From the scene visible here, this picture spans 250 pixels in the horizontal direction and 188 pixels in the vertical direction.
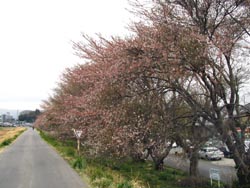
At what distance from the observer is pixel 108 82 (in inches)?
515

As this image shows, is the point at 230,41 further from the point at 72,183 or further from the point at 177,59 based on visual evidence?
the point at 72,183

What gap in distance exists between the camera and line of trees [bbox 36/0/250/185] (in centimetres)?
1155

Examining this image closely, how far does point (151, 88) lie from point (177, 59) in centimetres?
239

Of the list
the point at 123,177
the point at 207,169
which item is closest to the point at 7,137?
the point at 207,169

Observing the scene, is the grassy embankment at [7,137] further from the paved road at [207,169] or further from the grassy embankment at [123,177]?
the paved road at [207,169]

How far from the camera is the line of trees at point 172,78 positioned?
11547 millimetres

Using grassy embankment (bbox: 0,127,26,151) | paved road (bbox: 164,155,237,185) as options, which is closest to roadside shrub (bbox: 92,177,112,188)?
paved road (bbox: 164,155,237,185)

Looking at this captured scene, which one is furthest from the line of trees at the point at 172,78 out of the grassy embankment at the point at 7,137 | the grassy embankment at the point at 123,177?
the grassy embankment at the point at 7,137

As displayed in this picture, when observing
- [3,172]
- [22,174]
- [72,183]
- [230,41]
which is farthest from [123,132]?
[3,172]

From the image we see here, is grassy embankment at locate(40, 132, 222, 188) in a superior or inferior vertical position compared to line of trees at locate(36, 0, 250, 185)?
inferior

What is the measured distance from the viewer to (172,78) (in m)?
12.3

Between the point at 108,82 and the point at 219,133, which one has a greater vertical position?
the point at 108,82

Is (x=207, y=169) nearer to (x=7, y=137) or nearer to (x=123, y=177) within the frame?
(x=123, y=177)

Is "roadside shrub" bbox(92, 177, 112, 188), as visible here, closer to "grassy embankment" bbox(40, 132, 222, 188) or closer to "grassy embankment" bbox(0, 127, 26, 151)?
"grassy embankment" bbox(40, 132, 222, 188)
